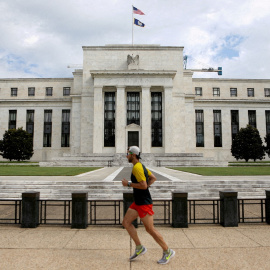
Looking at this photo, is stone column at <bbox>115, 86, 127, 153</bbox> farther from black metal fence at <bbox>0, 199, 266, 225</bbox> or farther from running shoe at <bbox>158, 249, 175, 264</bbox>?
running shoe at <bbox>158, 249, 175, 264</bbox>

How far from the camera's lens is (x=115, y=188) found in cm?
1403

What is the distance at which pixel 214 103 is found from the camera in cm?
5447

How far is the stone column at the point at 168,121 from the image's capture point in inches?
1800

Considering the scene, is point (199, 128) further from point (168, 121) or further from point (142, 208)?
point (142, 208)

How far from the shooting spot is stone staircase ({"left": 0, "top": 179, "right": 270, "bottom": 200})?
13523 mm

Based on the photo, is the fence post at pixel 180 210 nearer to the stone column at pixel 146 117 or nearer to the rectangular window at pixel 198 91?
the stone column at pixel 146 117

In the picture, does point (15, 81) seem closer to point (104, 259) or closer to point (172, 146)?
point (172, 146)

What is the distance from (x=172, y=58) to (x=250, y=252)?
46717 millimetres

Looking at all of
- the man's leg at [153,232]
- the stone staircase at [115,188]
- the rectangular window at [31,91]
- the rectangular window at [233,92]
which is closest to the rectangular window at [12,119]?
the rectangular window at [31,91]

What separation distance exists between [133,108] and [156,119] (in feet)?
14.9

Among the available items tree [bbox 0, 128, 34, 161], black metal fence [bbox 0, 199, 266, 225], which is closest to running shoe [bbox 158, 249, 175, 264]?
black metal fence [bbox 0, 199, 266, 225]

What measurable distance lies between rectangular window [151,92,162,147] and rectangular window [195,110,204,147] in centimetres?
1025

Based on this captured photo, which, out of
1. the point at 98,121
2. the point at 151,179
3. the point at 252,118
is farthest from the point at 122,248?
the point at 252,118

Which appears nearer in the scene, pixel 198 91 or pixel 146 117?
pixel 146 117
